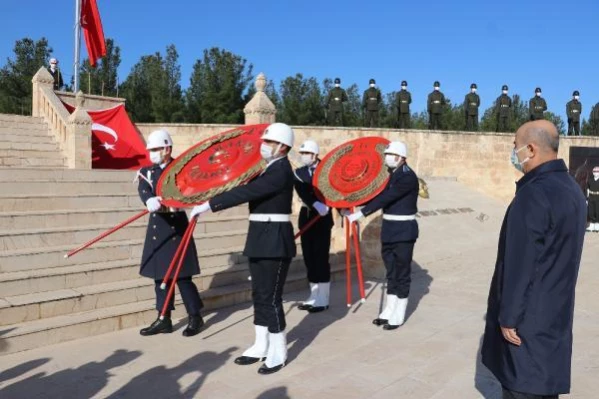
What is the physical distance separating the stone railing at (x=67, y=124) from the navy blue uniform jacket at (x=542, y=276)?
36.3ft

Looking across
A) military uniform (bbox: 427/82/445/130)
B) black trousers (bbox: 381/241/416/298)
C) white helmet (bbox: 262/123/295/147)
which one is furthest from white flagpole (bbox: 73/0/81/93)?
white helmet (bbox: 262/123/295/147)

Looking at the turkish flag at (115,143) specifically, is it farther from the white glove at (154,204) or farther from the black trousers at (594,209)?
the black trousers at (594,209)

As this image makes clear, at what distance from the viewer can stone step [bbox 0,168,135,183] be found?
24.6ft

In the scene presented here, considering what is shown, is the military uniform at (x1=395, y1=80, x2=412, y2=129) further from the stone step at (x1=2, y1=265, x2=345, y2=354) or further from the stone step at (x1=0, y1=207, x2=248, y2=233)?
the stone step at (x1=2, y1=265, x2=345, y2=354)

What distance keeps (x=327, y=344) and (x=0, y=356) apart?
277 centimetres

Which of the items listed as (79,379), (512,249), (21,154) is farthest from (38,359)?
(21,154)

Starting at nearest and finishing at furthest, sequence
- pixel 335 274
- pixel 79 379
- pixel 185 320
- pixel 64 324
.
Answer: pixel 79 379
pixel 64 324
pixel 185 320
pixel 335 274

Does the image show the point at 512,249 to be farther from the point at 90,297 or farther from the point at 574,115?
the point at 574,115

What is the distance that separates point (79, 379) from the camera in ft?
13.2

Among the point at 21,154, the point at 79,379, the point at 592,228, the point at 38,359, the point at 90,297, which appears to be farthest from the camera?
the point at 592,228

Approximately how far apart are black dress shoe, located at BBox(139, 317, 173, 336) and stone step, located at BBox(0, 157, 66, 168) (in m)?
7.81

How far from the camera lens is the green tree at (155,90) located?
26375mm

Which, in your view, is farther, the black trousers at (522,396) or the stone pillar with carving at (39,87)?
the stone pillar with carving at (39,87)

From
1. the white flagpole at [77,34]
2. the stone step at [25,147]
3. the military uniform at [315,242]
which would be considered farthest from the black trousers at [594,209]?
the white flagpole at [77,34]
